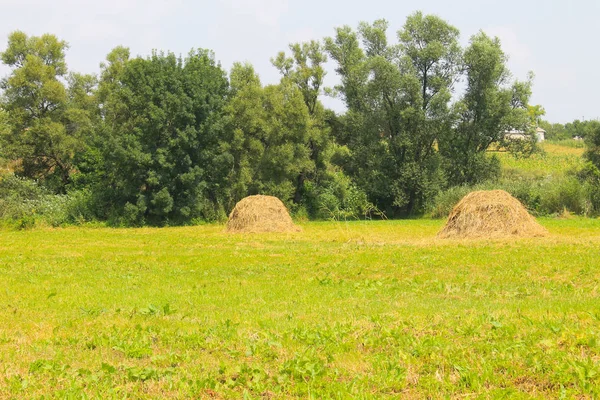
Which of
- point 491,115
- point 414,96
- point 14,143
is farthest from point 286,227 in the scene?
point 14,143

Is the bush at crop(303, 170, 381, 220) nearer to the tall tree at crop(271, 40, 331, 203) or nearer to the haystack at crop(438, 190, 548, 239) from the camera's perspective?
the tall tree at crop(271, 40, 331, 203)

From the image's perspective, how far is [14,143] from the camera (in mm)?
40250

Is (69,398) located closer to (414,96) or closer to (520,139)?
(414,96)

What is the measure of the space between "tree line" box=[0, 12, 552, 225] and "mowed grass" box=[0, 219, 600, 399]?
752 inches

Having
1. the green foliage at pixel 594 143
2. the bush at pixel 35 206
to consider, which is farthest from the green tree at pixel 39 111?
the green foliage at pixel 594 143

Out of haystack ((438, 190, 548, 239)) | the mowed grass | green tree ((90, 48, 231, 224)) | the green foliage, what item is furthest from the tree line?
the mowed grass

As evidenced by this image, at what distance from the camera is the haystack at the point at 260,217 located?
2767cm

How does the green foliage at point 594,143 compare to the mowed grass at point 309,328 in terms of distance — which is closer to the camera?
the mowed grass at point 309,328

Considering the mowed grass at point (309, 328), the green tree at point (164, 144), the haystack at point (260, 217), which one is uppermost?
the green tree at point (164, 144)

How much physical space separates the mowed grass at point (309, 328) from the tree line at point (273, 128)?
19113 millimetres

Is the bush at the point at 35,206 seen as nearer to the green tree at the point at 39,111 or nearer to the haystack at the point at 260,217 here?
the green tree at the point at 39,111

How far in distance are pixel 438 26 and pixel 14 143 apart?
32220mm

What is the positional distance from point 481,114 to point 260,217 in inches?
788

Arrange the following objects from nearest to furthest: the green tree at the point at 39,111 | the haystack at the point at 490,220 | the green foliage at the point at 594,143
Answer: the haystack at the point at 490,220 → the green foliage at the point at 594,143 → the green tree at the point at 39,111
